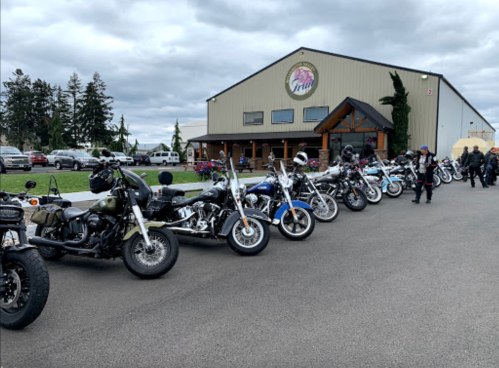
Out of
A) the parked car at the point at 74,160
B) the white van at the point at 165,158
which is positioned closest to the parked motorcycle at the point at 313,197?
the parked car at the point at 74,160

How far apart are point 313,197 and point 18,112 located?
250ft

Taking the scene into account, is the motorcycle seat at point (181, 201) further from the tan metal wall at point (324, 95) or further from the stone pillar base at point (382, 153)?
the tan metal wall at point (324, 95)

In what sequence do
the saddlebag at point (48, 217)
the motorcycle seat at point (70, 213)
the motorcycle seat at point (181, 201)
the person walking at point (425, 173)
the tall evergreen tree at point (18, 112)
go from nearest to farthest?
the motorcycle seat at point (70, 213) < the saddlebag at point (48, 217) < the motorcycle seat at point (181, 201) < the person walking at point (425, 173) < the tall evergreen tree at point (18, 112)

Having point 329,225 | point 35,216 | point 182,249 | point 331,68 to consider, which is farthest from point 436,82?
point 35,216

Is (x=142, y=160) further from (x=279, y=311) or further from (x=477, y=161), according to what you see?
(x=279, y=311)

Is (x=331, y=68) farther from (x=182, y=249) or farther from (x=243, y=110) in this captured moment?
(x=182, y=249)

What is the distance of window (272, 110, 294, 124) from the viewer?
1332 inches

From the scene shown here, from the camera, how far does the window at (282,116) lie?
33844 mm

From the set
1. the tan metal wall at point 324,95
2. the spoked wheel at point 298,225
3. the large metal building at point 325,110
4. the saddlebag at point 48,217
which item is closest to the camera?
the saddlebag at point 48,217

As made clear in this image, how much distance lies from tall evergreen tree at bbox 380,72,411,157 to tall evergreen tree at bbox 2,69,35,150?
219ft

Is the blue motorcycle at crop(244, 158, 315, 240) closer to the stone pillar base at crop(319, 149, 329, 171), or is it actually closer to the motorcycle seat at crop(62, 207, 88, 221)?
the motorcycle seat at crop(62, 207, 88, 221)

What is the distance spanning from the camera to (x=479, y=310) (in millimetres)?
3805

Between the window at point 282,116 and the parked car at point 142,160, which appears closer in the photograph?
the window at point 282,116

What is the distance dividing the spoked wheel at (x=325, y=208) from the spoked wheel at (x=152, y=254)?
488 cm
